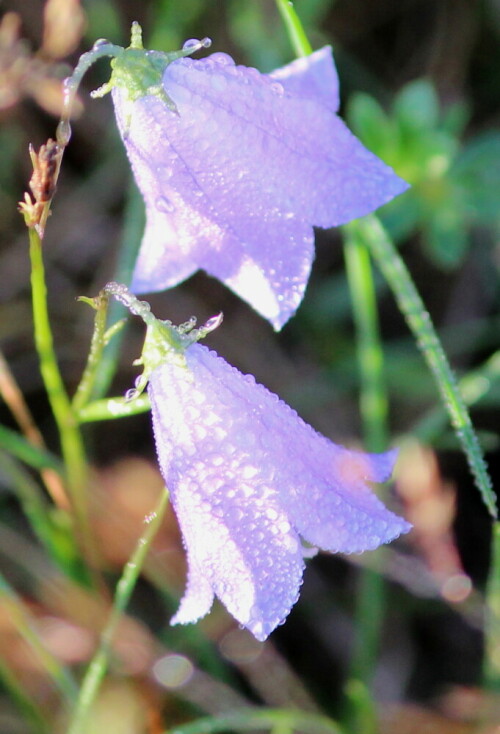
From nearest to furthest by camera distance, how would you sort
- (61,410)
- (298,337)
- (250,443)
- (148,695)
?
(250,443)
(61,410)
(148,695)
(298,337)

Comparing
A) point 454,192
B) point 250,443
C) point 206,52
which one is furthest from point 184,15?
point 250,443

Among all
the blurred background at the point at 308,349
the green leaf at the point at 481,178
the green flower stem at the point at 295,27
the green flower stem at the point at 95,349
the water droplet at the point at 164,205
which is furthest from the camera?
the green leaf at the point at 481,178

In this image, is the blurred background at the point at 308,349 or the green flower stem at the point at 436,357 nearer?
the green flower stem at the point at 436,357

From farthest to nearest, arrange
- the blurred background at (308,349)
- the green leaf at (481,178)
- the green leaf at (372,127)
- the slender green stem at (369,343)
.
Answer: the green leaf at (481,178) → the green leaf at (372,127) → the blurred background at (308,349) → the slender green stem at (369,343)

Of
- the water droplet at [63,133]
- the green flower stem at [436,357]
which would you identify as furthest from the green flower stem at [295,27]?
the water droplet at [63,133]

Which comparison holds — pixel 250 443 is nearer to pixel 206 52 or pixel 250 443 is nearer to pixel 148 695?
pixel 148 695

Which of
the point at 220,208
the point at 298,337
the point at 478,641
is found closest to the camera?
the point at 220,208

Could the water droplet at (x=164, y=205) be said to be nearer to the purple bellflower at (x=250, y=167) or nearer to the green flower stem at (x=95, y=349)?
the purple bellflower at (x=250, y=167)

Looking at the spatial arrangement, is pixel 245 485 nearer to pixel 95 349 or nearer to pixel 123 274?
pixel 95 349
